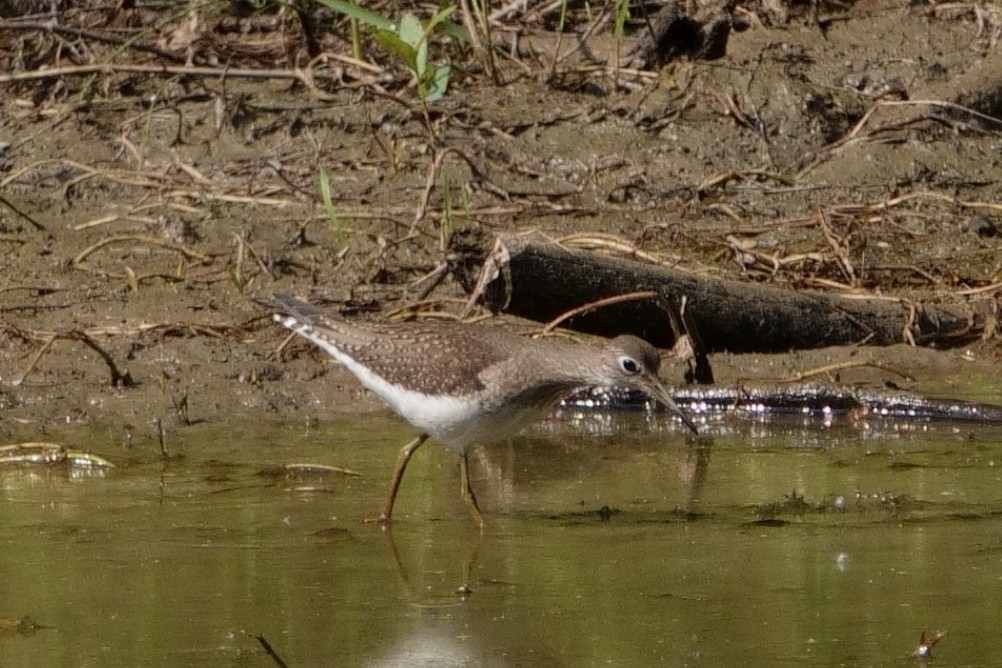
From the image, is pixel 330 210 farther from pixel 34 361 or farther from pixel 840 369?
pixel 840 369

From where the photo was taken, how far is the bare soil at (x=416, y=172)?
789cm

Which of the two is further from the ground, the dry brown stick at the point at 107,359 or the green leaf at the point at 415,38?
the green leaf at the point at 415,38

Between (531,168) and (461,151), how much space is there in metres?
0.47

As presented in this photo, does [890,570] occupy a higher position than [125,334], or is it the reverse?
[890,570]

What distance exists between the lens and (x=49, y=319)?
7992mm

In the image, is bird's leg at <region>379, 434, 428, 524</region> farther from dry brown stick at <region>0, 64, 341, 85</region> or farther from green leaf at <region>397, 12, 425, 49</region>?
dry brown stick at <region>0, 64, 341, 85</region>

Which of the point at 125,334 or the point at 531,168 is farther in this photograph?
the point at 531,168

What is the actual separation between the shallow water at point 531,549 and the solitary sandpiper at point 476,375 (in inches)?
11.3

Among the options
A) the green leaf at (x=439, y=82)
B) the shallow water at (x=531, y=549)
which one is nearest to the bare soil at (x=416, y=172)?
the green leaf at (x=439, y=82)

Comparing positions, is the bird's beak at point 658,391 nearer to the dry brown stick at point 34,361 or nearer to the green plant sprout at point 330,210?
the green plant sprout at point 330,210

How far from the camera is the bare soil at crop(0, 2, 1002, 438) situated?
7895mm

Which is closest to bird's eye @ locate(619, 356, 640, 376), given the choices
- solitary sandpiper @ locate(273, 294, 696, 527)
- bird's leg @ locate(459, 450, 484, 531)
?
solitary sandpiper @ locate(273, 294, 696, 527)

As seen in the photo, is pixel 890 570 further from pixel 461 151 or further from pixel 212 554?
pixel 461 151

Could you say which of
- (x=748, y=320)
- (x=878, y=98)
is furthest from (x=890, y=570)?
(x=878, y=98)
